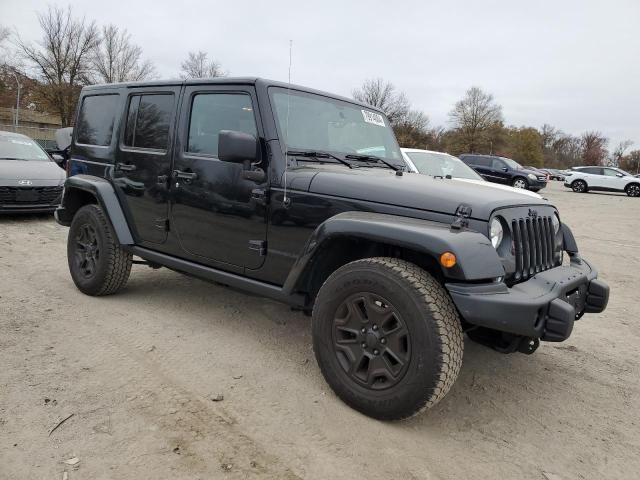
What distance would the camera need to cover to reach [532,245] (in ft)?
9.19

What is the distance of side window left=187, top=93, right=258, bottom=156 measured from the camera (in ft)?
11.0

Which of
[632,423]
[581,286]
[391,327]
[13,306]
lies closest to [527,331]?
[391,327]

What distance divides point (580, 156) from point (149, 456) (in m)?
101

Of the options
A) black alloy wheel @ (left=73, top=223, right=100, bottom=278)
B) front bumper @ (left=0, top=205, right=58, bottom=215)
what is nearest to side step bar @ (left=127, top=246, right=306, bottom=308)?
black alloy wheel @ (left=73, top=223, right=100, bottom=278)

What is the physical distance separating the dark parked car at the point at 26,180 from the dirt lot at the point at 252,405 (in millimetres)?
4271

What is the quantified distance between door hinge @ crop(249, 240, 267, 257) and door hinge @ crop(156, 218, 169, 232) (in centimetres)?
96

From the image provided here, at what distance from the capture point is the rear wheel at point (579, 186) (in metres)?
26.7

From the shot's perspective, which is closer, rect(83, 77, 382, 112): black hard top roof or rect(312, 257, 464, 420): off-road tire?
rect(312, 257, 464, 420): off-road tire

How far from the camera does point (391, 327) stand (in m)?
2.57

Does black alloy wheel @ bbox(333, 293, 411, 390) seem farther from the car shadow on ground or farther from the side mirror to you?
the side mirror

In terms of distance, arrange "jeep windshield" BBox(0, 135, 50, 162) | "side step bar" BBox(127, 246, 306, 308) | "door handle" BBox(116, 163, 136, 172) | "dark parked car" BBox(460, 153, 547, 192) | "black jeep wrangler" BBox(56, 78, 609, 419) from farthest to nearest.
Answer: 1. "dark parked car" BBox(460, 153, 547, 192)
2. "jeep windshield" BBox(0, 135, 50, 162)
3. "door handle" BBox(116, 163, 136, 172)
4. "side step bar" BBox(127, 246, 306, 308)
5. "black jeep wrangler" BBox(56, 78, 609, 419)

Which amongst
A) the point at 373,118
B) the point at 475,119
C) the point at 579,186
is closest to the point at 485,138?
the point at 475,119

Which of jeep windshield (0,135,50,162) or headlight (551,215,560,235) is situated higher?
jeep windshield (0,135,50,162)

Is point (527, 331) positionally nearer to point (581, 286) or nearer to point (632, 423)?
point (581, 286)
